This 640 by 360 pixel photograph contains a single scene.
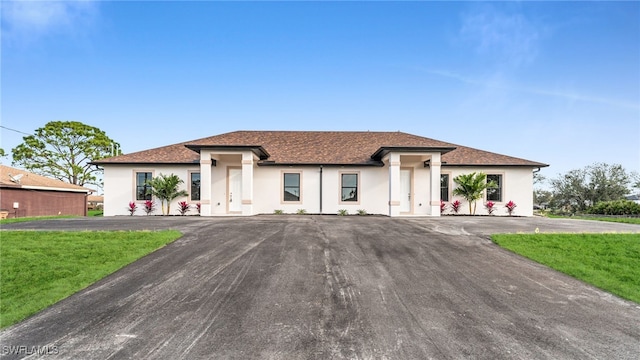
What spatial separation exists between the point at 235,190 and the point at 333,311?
45.1ft

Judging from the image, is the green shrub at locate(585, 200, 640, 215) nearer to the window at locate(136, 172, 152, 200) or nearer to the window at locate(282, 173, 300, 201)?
the window at locate(282, 173, 300, 201)

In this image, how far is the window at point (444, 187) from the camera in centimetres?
1717

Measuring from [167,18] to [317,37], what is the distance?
832cm

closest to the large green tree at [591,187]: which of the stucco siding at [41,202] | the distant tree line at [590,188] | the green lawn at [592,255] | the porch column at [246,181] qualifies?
the distant tree line at [590,188]

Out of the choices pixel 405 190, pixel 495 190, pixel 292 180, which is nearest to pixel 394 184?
pixel 405 190

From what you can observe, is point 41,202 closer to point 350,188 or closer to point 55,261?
point 55,261

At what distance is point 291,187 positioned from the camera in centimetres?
1694

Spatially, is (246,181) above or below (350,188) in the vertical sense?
above

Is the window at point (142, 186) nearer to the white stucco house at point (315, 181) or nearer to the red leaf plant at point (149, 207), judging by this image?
the white stucco house at point (315, 181)

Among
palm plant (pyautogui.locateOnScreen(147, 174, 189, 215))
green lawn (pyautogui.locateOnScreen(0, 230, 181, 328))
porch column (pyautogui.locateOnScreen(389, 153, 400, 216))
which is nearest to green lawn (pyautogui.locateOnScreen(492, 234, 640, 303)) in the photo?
porch column (pyautogui.locateOnScreen(389, 153, 400, 216))

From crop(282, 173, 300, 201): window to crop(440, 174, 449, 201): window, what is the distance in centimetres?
888

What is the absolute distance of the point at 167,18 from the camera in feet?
48.5

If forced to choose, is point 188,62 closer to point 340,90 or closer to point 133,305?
point 340,90

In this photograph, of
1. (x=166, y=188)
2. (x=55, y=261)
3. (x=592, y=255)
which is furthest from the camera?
(x=166, y=188)
